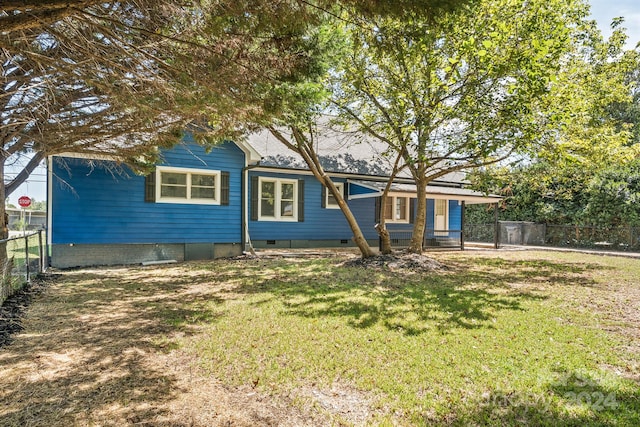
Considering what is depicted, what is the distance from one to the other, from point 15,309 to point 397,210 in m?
14.6

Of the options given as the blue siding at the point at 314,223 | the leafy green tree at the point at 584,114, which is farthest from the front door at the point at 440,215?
the leafy green tree at the point at 584,114

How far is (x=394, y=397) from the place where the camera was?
3.19 m

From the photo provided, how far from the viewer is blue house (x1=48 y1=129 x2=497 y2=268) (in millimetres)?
10805

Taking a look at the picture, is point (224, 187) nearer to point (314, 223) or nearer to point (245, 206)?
point (245, 206)

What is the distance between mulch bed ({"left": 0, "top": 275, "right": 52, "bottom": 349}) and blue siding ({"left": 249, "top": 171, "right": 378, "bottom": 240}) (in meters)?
7.36

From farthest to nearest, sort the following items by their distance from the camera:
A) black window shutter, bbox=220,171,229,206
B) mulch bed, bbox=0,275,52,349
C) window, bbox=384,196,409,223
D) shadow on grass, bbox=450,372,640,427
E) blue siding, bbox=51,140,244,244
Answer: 1. window, bbox=384,196,409,223
2. black window shutter, bbox=220,171,229,206
3. blue siding, bbox=51,140,244,244
4. mulch bed, bbox=0,275,52,349
5. shadow on grass, bbox=450,372,640,427

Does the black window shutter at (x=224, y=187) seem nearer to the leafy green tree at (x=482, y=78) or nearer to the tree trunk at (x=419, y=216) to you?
the leafy green tree at (x=482, y=78)

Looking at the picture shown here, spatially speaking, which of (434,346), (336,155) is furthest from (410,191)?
(434,346)

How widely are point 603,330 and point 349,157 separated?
12.7 m

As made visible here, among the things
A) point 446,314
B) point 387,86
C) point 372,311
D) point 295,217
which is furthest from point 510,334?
point 295,217

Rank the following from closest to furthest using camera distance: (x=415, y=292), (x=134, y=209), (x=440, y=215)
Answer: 1. (x=415, y=292)
2. (x=134, y=209)
3. (x=440, y=215)

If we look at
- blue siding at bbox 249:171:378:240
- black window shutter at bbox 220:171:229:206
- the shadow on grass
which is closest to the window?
blue siding at bbox 249:171:378:240

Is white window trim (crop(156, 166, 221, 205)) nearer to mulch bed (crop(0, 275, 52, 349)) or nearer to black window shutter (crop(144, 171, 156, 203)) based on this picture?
black window shutter (crop(144, 171, 156, 203))

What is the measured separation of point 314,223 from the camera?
15.4 m
